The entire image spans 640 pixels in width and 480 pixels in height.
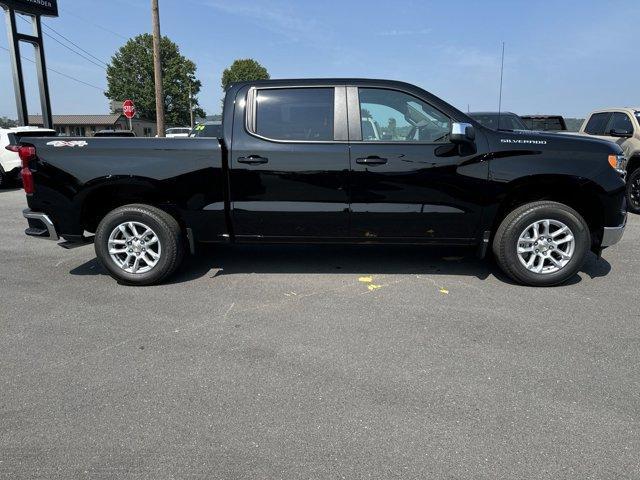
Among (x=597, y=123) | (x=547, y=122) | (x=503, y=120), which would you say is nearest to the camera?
(x=597, y=123)

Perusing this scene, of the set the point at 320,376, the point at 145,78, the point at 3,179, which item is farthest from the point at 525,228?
the point at 145,78

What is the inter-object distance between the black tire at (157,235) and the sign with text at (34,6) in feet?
51.4

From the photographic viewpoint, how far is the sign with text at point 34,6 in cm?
1572

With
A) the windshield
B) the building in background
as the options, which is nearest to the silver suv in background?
the windshield

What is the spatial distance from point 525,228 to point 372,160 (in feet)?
5.16

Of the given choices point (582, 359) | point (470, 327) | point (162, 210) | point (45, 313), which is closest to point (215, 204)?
point (162, 210)

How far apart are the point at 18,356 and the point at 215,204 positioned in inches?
78.9

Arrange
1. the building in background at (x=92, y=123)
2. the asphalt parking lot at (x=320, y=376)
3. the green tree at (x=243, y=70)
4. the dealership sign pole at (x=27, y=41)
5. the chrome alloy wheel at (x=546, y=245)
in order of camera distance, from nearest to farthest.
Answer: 1. the asphalt parking lot at (x=320, y=376)
2. the chrome alloy wheel at (x=546, y=245)
3. the dealership sign pole at (x=27, y=41)
4. the building in background at (x=92, y=123)
5. the green tree at (x=243, y=70)

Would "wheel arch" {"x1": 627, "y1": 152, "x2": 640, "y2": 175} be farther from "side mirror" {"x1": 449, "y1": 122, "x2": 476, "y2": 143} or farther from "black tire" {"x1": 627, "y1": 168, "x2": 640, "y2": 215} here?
"side mirror" {"x1": 449, "y1": 122, "x2": 476, "y2": 143}

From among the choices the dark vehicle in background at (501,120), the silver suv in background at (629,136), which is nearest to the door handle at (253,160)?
the silver suv in background at (629,136)

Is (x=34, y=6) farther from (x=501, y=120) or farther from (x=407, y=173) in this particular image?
(x=407, y=173)

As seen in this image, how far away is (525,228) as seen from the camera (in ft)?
14.5

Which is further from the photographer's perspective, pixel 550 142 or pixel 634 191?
pixel 634 191

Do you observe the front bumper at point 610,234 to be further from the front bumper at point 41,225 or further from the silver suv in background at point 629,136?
the front bumper at point 41,225
